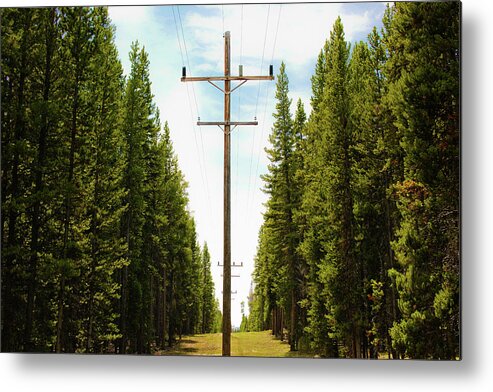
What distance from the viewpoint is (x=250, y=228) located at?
7824mm

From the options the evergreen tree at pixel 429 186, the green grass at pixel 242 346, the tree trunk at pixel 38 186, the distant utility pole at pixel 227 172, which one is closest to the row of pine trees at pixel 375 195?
the evergreen tree at pixel 429 186

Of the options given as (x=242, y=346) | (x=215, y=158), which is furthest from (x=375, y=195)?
(x=242, y=346)

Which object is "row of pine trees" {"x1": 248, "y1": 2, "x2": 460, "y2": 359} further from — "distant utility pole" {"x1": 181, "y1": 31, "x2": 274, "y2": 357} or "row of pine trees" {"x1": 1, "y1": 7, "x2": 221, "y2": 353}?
"row of pine trees" {"x1": 1, "y1": 7, "x2": 221, "y2": 353}

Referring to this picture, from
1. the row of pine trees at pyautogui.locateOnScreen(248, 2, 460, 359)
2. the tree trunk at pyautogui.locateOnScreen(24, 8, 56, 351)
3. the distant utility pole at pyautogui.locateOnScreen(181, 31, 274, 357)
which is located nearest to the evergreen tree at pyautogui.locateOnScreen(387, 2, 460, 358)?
the row of pine trees at pyautogui.locateOnScreen(248, 2, 460, 359)

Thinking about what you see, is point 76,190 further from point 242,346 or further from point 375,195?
point 375,195

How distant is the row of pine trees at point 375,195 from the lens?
23.0 ft

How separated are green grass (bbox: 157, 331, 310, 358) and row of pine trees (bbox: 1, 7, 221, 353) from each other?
265 millimetres

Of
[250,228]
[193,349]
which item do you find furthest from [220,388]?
[250,228]

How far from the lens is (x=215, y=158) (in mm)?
8016

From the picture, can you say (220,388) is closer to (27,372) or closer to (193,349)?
(193,349)

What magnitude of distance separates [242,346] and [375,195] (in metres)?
2.69

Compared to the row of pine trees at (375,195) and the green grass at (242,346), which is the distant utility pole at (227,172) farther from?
the row of pine trees at (375,195)

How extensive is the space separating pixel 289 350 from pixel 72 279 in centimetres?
305

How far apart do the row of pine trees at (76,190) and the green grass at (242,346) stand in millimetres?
265
